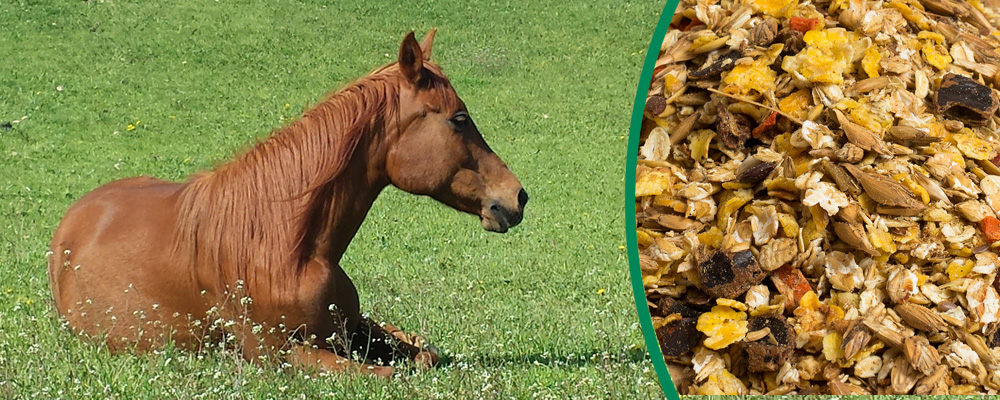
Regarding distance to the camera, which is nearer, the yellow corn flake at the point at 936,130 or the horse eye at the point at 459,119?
the yellow corn flake at the point at 936,130

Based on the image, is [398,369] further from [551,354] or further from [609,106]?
[609,106]

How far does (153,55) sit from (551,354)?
430 inches

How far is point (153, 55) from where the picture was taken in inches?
562

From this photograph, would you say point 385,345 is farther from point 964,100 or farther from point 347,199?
point 964,100

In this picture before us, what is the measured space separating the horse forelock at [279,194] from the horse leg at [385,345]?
538 millimetres

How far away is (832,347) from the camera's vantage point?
3.13 m

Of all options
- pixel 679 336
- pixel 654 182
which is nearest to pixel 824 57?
pixel 654 182

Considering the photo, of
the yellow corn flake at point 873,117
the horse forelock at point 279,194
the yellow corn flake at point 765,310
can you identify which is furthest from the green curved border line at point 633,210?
the horse forelock at point 279,194

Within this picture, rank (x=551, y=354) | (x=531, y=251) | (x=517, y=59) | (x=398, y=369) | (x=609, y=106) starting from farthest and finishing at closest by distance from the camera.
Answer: (x=517, y=59), (x=609, y=106), (x=531, y=251), (x=551, y=354), (x=398, y=369)

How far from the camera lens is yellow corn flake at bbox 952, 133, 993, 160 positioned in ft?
10.9

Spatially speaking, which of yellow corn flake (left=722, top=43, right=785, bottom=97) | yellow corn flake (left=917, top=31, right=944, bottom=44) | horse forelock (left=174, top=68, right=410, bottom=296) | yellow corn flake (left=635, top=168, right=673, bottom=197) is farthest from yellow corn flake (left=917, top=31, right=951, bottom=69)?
horse forelock (left=174, top=68, right=410, bottom=296)

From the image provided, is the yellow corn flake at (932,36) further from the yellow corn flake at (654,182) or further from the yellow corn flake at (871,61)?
the yellow corn flake at (654,182)

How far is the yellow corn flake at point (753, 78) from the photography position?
3127mm

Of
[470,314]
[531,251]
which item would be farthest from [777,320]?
[531,251]
